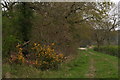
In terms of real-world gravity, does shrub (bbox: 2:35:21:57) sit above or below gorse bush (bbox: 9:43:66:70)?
above

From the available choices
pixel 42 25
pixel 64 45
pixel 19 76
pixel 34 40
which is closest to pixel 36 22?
pixel 42 25

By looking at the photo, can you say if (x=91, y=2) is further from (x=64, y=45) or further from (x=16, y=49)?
(x=16, y=49)

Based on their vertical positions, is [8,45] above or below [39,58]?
above

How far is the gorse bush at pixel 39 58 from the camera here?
9778 millimetres

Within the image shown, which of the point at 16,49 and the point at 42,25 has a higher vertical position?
the point at 42,25

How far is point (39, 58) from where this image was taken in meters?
10.5

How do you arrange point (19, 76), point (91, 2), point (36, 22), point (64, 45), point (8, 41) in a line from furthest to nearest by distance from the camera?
point (91, 2) → point (64, 45) → point (36, 22) → point (8, 41) → point (19, 76)

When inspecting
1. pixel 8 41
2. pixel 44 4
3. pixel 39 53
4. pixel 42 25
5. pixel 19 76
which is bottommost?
pixel 19 76

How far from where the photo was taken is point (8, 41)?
10188 mm

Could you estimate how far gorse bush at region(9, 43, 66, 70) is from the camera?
9.78 meters

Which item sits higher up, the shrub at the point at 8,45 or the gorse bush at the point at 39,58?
the shrub at the point at 8,45

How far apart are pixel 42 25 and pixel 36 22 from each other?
51cm

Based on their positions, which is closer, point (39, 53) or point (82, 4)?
point (39, 53)

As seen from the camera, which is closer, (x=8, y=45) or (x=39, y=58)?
(x=8, y=45)
